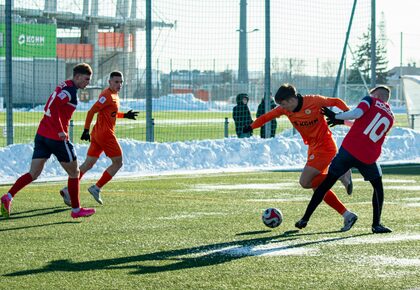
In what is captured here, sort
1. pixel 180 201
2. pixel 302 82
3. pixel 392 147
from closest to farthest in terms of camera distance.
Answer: pixel 180 201, pixel 392 147, pixel 302 82

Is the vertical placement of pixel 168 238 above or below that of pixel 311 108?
below

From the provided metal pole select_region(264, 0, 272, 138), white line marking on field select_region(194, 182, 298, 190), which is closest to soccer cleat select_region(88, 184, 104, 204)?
white line marking on field select_region(194, 182, 298, 190)

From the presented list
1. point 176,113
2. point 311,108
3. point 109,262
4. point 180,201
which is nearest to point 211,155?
point 180,201

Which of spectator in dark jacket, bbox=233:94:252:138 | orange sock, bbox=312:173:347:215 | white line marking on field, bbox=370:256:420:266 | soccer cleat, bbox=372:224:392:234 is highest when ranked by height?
spectator in dark jacket, bbox=233:94:252:138

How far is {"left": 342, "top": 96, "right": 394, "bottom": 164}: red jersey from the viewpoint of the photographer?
35.8 ft

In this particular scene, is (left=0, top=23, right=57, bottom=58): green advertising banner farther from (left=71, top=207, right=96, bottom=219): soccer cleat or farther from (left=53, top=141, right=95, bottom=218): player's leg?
(left=71, top=207, right=96, bottom=219): soccer cleat

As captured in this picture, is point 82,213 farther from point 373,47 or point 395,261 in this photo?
point 373,47

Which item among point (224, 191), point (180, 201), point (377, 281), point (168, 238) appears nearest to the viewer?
point (377, 281)

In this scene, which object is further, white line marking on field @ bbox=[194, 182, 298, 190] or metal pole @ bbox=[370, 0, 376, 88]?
metal pole @ bbox=[370, 0, 376, 88]

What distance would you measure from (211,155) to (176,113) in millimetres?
34697

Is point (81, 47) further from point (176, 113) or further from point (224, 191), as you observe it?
point (224, 191)

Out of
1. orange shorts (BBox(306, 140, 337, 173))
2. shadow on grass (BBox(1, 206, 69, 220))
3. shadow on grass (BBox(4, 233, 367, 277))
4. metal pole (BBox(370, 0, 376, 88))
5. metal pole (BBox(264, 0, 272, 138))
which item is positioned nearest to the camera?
shadow on grass (BBox(4, 233, 367, 277))

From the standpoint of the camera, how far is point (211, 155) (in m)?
22.5

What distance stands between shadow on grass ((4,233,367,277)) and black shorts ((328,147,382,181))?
1072 millimetres
